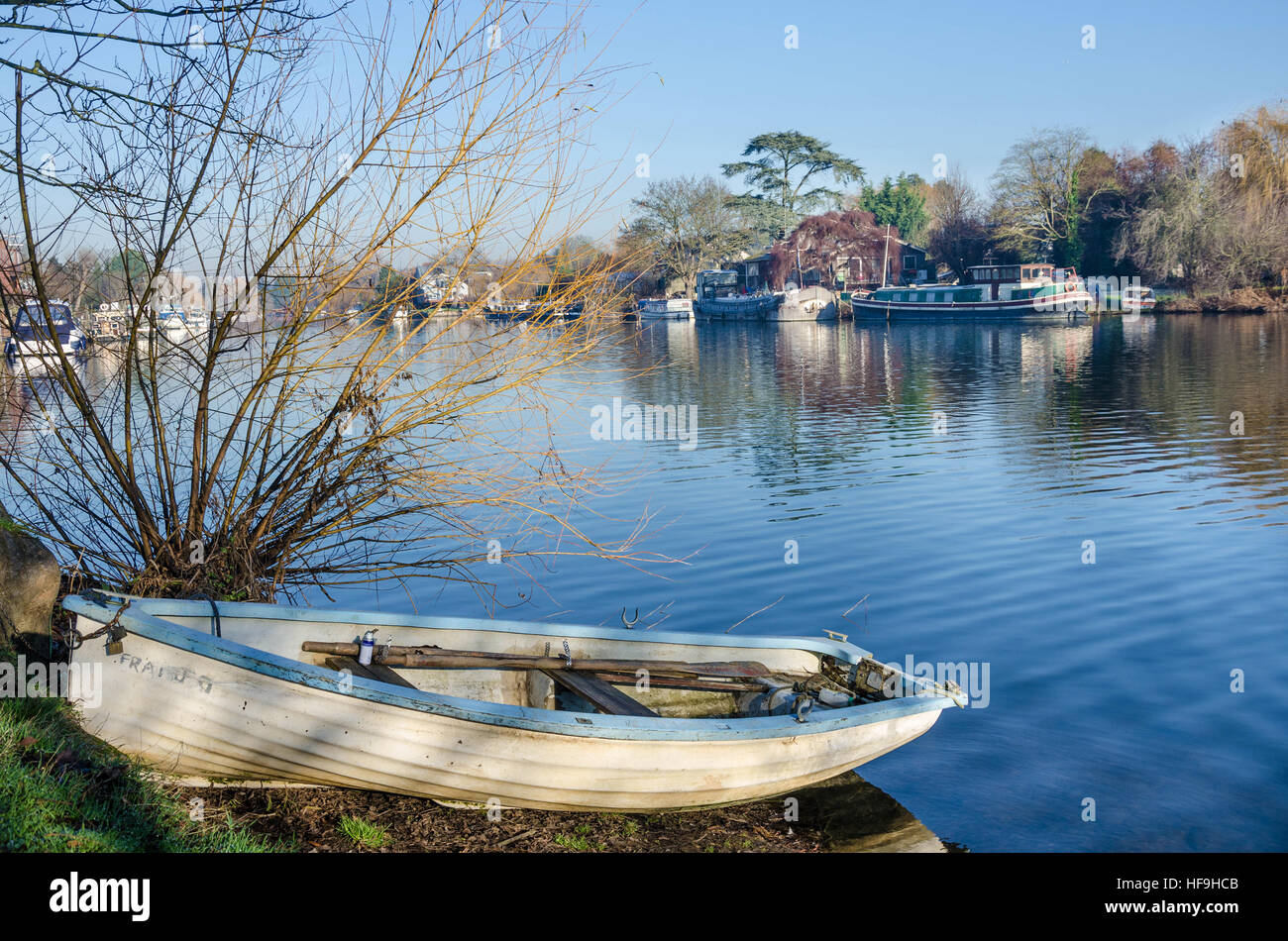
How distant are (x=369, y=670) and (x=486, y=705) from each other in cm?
107

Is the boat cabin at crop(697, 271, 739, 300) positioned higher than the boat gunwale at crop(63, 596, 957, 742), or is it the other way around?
the boat cabin at crop(697, 271, 739, 300)

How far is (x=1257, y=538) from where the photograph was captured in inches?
487

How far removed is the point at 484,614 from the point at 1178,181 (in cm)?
6075

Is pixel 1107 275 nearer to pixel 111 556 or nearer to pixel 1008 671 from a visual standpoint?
→ pixel 1008 671

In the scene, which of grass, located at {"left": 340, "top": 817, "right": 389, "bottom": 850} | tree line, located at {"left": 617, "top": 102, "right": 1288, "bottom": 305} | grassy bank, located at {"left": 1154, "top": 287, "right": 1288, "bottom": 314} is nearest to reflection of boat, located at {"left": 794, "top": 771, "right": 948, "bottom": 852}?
grass, located at {"left": 340, "top": 817, "right": 389, "bottom": 850}

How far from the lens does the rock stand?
5.81 metres

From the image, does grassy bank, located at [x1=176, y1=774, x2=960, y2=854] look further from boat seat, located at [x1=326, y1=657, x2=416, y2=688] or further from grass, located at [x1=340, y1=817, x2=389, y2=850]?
boat seat, located at [x1=326, y1=657, x2=416, y2=688]

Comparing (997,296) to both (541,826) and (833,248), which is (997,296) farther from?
(541,826)

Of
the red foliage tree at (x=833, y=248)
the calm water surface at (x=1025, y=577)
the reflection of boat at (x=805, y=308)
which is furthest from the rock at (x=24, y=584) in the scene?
the red foliage tree at (x=833, y=248)

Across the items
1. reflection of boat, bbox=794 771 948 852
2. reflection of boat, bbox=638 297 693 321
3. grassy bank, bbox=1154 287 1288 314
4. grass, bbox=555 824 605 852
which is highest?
reflection of boat, bbox=638 297 693 321

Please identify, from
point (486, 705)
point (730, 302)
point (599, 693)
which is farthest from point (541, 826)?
point (730, 302)

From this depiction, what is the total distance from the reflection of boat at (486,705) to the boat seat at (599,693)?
0.06ft

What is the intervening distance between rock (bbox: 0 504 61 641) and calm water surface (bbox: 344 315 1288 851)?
14.0 feet

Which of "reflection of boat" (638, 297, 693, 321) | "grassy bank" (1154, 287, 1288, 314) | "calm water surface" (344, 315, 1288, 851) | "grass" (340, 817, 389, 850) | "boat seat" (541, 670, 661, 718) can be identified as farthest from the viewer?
"reflection of boat" (638, 297, 693, 321)
